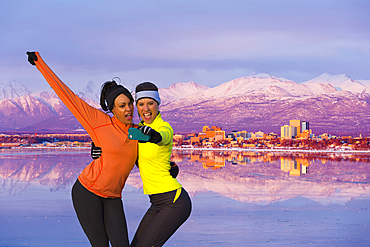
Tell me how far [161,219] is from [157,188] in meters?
0.21

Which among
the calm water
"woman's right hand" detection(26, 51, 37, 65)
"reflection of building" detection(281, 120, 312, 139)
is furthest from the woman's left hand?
"reflection of building" detection(281, 120, 312, 139)

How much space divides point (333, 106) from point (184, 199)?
14479 cm

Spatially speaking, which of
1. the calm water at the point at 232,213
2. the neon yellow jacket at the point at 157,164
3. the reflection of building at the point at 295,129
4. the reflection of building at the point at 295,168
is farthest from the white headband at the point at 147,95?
the reflection of building at the point at 295,129

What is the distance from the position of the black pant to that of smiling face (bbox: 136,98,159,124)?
515mm

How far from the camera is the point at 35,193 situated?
32.3ft

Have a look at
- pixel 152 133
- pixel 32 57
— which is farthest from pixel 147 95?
pixel 32 57

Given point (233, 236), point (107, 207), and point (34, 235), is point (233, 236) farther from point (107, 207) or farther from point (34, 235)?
point (107, 207)

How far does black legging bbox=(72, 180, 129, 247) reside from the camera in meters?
3.07

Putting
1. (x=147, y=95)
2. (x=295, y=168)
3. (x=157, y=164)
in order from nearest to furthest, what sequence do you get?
(x=157, y=164) < (x=147, y=95) < (x=295, y=168)

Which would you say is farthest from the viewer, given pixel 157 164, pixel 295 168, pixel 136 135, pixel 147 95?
pixel 295 168

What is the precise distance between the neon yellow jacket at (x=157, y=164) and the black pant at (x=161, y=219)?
0.18 feet

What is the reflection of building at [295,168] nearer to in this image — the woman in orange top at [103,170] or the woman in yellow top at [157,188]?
the woman in yellow top at [157,188]

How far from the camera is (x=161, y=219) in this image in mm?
3082

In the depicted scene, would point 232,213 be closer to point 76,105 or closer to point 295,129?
point 76,105
